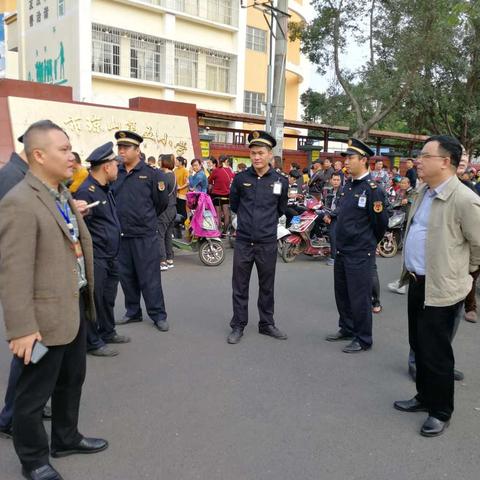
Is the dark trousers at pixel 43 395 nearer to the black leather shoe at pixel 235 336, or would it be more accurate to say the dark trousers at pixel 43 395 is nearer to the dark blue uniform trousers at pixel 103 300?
the dark blue uniform trousers at pixel 103 300

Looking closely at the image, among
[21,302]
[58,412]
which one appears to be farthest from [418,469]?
[21,302]

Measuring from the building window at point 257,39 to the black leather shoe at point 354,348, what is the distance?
29.3m

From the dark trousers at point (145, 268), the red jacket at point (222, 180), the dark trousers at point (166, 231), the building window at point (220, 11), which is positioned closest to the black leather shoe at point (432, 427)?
the dark trousers at point (145, 268)

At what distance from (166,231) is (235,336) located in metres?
3.71

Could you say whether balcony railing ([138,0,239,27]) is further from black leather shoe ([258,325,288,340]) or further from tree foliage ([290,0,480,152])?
black leather shoe ([258,325,288,340])

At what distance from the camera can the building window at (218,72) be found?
29328 millimetres

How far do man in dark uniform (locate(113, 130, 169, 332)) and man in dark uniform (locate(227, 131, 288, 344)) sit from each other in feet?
2.68

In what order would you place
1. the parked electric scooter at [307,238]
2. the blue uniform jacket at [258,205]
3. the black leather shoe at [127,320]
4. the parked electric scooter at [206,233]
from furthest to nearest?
1. the parked electric scooter at [307,238]
2. the parked electric scooter at [206,233]
3. the black leather shoe at [127,320]
4. the blue uniform jacket at [258,205]

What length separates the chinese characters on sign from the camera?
1302 centimetres

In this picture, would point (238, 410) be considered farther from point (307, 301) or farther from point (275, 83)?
point (275, 83)

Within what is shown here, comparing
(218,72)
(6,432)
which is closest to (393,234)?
(6,432)

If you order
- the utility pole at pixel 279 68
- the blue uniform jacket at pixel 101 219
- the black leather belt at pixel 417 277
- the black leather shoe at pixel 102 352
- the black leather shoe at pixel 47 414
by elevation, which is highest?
the utility pole at pixel 279 68

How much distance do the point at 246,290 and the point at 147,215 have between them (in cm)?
127

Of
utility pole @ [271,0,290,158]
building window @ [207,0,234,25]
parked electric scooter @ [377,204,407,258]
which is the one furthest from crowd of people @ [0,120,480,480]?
building window @ [207,0,234,25]
